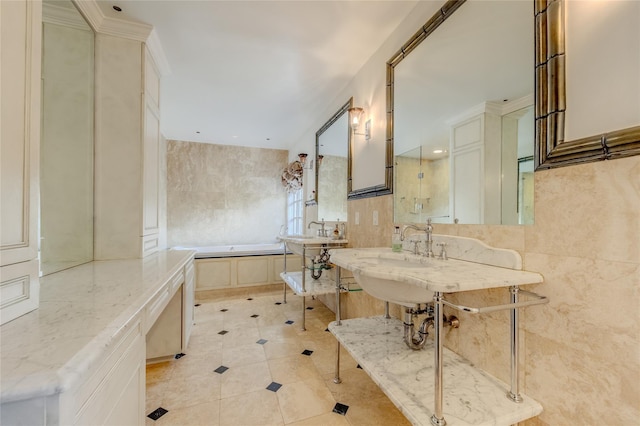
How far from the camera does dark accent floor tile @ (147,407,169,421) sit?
1.46 meters

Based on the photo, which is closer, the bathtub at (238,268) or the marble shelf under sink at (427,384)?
the marble shelf under sink at (427,384)

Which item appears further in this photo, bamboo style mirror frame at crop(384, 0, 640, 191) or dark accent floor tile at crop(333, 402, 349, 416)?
dark accent floor tile at crop(333, 402, 349, 416)

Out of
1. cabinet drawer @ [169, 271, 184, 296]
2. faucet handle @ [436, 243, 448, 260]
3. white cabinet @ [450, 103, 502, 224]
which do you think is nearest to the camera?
white cabinet @ [450, 103, 502, 224]

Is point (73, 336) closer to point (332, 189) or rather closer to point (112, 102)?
point (112, 102)

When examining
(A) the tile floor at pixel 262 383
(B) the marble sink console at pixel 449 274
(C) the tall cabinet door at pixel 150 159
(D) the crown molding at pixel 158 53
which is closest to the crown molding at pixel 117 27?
(D) the crown molding at pixel 158 53

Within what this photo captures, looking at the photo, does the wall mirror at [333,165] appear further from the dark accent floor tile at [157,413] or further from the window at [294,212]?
the dark accent floor tile at [157,413]

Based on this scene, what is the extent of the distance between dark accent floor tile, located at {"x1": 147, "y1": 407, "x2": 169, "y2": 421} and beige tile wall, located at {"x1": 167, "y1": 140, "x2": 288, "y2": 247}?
3.57 m

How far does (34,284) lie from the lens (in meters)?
0.87

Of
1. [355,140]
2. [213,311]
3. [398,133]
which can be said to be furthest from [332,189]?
[213,311]

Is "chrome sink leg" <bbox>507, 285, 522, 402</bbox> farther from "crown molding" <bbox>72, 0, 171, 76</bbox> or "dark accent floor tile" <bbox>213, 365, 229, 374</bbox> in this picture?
"crown molding" <bbox>72, 0, 171, 76</bbox>

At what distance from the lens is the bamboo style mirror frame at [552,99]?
926 millimetres

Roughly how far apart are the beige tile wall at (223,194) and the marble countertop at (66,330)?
11.5ft

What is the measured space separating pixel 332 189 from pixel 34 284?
256cm

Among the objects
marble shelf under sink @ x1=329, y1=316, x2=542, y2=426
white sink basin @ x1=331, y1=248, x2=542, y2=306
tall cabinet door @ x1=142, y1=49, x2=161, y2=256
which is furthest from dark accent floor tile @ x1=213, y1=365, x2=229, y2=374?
white sink basin @ x1=331, y1=248, x2=542, y2=306
